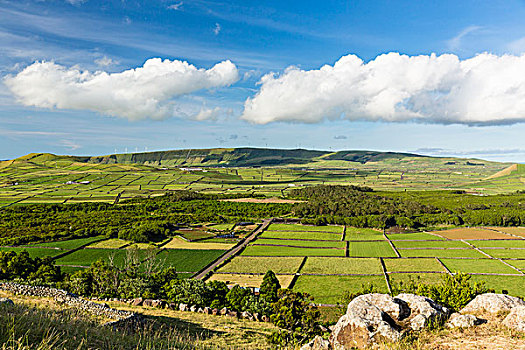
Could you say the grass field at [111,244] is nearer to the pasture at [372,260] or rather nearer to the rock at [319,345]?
the pasture at [372,260]

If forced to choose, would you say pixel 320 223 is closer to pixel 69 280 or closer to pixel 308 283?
pixel 308 283

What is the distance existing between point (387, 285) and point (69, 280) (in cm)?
5713

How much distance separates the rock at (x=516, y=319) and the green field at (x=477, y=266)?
64309mm

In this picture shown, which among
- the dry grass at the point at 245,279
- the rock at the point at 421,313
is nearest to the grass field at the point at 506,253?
the dry grass at the point at 245,279

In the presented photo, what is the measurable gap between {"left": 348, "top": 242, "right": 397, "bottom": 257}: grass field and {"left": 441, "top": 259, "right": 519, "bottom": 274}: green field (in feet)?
46.8

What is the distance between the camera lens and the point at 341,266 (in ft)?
251

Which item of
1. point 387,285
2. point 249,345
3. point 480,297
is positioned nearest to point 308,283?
point 387,285

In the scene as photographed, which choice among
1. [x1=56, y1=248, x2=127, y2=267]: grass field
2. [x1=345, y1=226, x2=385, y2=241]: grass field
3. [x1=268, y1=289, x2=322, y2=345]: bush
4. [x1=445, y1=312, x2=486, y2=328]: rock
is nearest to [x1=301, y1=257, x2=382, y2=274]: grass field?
[x1=345, y1=226, x2=385, y2=241]: grass field

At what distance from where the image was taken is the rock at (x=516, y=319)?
610 inches

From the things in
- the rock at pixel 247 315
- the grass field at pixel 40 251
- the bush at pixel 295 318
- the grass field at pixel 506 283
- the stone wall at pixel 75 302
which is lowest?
the grass field at pixel 40 251

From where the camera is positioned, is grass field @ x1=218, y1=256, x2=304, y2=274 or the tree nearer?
the tree

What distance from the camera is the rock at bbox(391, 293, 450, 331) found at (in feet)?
56.0

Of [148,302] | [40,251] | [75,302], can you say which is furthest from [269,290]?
[40,251]

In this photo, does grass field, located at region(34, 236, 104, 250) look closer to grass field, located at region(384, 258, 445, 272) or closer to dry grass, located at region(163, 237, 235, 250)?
dry grass, located at region(163, 237, 235, 250)
